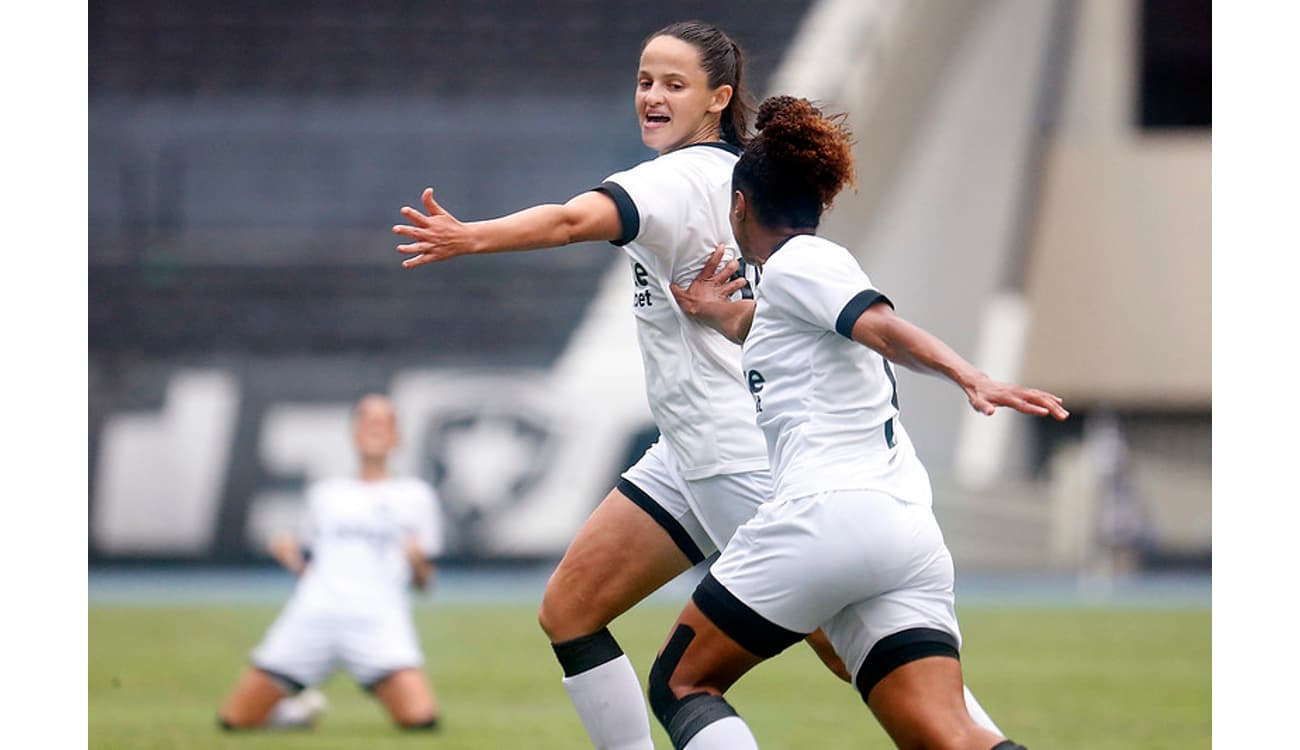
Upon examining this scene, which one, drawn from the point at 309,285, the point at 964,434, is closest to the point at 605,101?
the point at 309,285

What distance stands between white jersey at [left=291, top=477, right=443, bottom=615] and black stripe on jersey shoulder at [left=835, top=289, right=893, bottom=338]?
196 inches

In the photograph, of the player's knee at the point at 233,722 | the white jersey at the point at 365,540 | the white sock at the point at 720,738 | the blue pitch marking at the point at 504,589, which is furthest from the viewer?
the blue pitch marking at the point at 504,589

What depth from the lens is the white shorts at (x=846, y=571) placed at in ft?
13.2

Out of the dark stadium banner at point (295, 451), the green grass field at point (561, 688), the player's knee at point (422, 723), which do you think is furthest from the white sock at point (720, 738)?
the dark stadium banner at point (295, 451)

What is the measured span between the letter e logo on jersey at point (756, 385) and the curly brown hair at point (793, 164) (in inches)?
14.1

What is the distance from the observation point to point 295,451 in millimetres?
18281

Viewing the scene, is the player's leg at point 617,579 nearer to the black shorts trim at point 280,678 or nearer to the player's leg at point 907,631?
the player's leg at point 907,631

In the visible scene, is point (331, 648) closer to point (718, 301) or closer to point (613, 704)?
point (613, 704)

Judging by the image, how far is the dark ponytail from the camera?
15.6 feet

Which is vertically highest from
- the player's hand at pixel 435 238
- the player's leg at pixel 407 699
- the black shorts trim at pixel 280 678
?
the player's hand at pixel 435 238

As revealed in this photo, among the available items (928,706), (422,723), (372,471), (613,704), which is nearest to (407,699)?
(422,723)

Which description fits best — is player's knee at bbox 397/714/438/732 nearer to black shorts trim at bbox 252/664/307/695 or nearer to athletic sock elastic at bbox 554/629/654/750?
black shorts trim at bbox 252/664/307/695

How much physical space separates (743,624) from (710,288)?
0.96m
